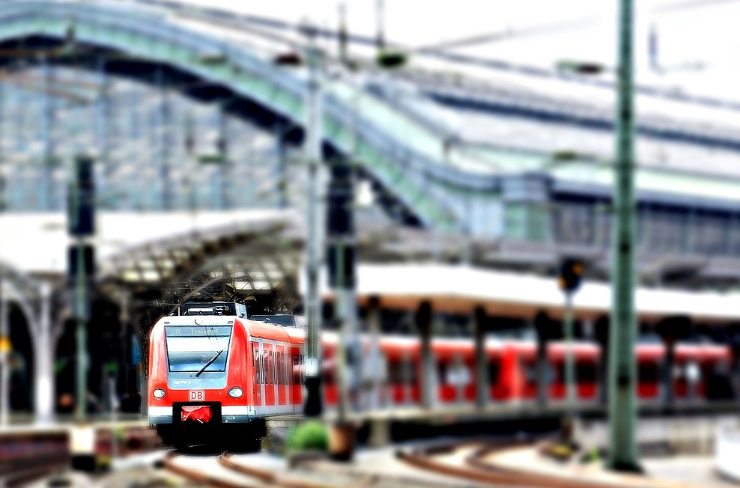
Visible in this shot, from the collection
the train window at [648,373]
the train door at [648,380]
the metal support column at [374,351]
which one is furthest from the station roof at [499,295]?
the train door at [648,380]

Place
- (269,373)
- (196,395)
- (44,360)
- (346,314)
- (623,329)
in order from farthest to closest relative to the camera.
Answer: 1. (44,360)
2. (346,314)
3. (623,329)
4. (269,373)
5. (196,395)

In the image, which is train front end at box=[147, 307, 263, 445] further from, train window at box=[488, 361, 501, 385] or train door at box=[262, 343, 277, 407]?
train window at box=[488, 361, 501, 385]

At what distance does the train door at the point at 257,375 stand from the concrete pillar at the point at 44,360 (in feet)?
253

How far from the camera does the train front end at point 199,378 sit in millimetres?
Result: 2613

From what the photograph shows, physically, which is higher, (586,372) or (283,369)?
(586,372)

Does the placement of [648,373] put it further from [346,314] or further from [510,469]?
[346,314]

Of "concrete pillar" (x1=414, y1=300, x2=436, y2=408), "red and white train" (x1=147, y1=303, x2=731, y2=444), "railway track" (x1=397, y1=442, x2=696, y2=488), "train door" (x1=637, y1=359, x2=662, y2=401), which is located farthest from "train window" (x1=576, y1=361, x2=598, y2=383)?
"red and white train" (x1=147, y1=303, x2=731, y2=444)

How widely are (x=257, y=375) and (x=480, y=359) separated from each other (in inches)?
2191

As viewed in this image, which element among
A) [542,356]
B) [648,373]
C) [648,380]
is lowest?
[648,380]

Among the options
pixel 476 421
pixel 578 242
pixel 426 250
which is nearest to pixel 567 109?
pixel 578 242

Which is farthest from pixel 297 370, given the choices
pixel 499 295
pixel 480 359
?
pixel 480 359

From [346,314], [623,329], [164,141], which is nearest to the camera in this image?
[623,329]

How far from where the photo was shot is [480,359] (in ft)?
191

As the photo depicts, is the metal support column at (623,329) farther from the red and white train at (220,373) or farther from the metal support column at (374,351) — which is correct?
the red and white train at (220,373)
